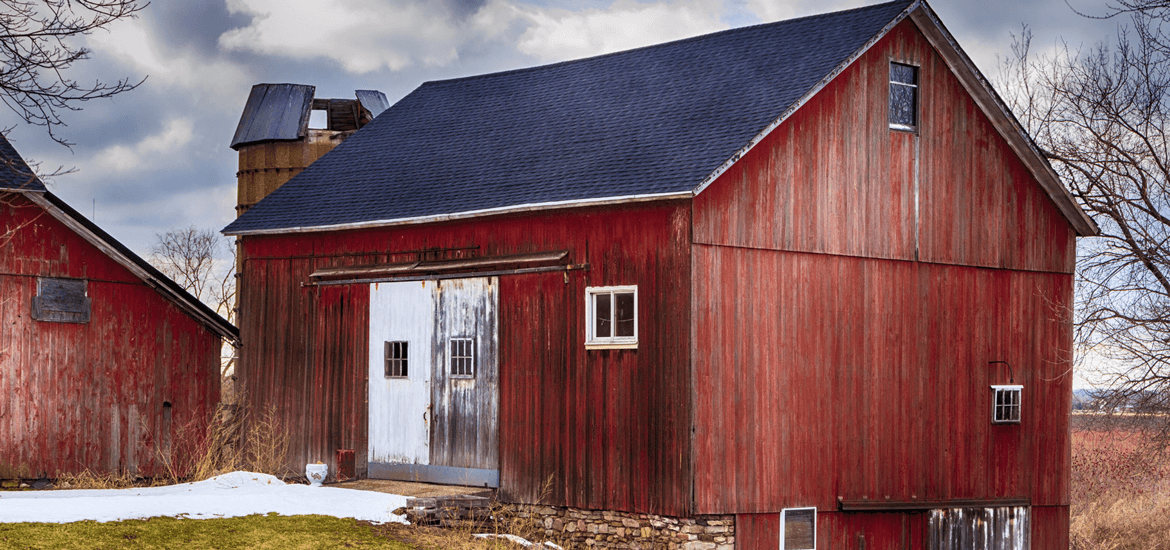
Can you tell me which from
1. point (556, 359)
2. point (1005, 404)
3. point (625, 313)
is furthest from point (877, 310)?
point (556, 359)

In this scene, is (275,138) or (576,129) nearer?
(576,129)

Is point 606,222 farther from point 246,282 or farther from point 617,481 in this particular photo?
point 246,282

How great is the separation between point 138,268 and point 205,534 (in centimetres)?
708

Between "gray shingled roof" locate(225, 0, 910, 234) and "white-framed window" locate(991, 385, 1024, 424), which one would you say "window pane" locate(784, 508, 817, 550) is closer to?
"white-framed window" locate(991, 385, 1024, 424)

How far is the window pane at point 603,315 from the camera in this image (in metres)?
15.0

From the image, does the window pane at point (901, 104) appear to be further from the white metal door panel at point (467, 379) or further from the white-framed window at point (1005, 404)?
the white metal door panel at point (467, 379)

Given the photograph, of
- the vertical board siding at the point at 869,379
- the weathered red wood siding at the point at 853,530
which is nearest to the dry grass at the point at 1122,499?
the vertical board siding at the point at 869,379

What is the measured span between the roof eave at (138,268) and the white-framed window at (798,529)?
9.53m

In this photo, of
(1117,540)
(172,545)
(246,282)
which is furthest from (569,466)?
(1117,540)

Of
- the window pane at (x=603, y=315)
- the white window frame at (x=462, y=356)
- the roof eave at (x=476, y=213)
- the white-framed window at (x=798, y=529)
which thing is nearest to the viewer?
the roof eave at (x=476, y=213)

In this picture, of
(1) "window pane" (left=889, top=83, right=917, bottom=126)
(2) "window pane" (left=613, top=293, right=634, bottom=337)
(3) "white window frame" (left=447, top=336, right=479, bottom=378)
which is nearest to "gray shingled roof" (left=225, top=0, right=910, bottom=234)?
(1) "window pane" (left=889, top=83, right=917, bottom=126)

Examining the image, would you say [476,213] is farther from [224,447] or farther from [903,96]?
[224,447]

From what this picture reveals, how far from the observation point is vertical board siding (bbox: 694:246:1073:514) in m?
14.2

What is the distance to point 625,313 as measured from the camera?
48.9 feet
